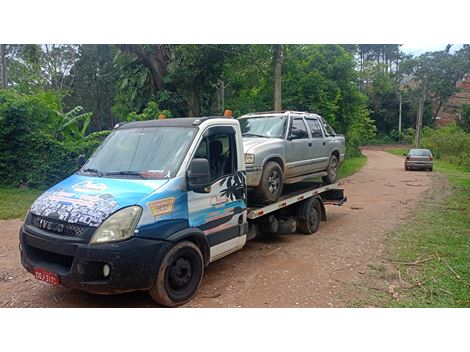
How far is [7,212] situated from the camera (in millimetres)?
9875

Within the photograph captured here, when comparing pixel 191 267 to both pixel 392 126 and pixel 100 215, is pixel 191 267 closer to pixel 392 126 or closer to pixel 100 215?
pixel 100 215

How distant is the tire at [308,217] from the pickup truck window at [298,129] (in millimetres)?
1367

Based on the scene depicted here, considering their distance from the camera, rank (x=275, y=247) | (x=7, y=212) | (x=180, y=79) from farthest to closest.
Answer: (x=180, y=79), (x=7, y=212), (x=275, y=247)

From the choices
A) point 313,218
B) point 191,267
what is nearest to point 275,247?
point 313,218

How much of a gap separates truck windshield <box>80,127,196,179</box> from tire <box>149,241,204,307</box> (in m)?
0.90

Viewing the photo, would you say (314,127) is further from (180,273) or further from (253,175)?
(180,273)

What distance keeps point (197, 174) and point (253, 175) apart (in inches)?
70.8

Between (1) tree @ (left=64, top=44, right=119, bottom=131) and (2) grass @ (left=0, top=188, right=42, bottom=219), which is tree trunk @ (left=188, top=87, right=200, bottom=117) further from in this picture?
(1) tree @ (left=64, top=44, right=119, bottom=131)

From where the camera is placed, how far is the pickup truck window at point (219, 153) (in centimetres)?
498

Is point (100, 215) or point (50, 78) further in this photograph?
point (50, 78)

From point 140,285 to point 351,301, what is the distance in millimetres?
2568

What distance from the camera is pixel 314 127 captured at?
325 inches

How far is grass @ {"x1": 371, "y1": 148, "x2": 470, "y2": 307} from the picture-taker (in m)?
4.80

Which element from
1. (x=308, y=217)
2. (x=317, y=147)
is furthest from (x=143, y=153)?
(x=317, y=147)
